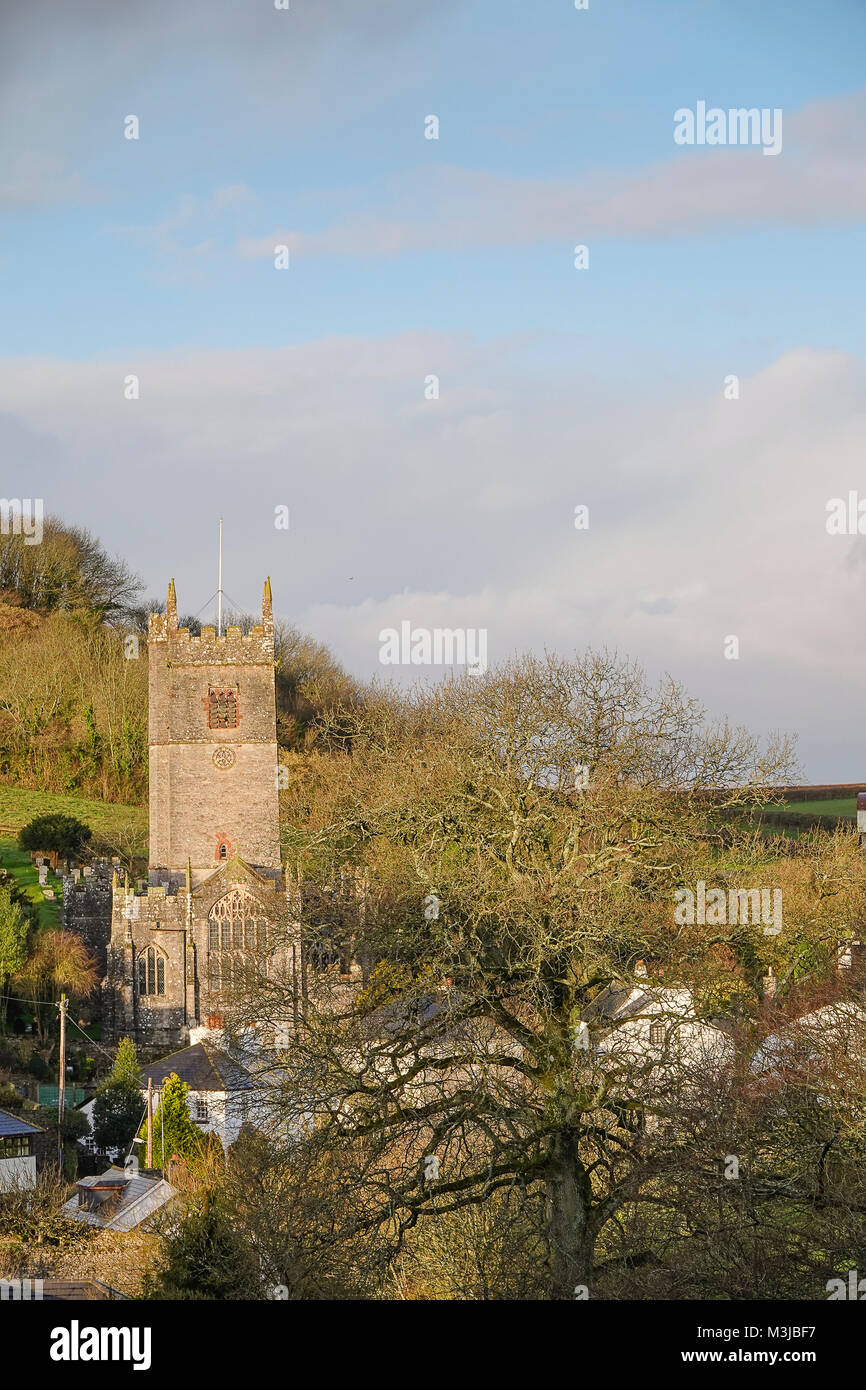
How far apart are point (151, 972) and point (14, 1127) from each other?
18068 mm

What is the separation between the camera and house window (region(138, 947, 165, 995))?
2125 inches

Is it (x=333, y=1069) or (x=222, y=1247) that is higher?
(x=333, y=1069)

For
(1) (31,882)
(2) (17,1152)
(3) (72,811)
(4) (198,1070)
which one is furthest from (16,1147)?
(3) (72,811)

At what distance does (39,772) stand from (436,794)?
5760 centimetres

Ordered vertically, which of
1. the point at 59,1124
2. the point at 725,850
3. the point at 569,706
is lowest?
the point at 59,1124

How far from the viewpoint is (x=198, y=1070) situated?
41812 mm

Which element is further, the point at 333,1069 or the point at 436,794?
the point at 436,794

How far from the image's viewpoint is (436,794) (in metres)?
20.0

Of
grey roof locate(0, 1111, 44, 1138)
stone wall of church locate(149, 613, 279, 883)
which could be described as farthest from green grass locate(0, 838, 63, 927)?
grey roof locate(0, 1111, 44, 1138)

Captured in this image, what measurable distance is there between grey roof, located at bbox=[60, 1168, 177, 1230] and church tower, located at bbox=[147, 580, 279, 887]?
23656 mm

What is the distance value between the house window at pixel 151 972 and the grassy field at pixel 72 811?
1347cm
